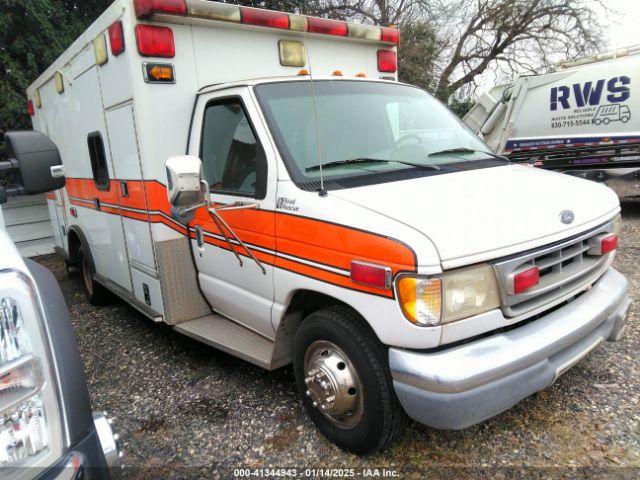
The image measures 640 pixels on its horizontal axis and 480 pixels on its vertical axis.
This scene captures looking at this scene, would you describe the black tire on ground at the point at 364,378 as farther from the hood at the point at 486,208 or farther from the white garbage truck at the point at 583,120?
the white garbage truck at the point at 583,120

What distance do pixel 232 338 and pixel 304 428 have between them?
2.74 ft

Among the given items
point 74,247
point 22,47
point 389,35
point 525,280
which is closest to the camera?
point 525,280

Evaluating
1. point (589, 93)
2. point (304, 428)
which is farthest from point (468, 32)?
point (304, 428)

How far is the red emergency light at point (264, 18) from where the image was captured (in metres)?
3.88

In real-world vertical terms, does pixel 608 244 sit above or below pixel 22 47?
below

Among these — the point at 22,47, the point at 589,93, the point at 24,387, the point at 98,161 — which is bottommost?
the point at 24,387

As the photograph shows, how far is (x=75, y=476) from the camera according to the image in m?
1.52

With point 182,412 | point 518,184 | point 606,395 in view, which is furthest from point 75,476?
point 606,395

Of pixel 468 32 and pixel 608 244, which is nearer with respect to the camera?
pixel 608 244

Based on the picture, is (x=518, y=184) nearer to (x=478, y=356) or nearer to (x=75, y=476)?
(x=478, y=356)

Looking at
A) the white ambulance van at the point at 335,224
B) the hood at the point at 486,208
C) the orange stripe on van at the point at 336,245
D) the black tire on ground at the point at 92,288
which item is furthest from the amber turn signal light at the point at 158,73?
the black tire on ground at the point at 92,288

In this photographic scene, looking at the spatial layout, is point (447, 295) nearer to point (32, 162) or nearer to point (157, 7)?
point (32, 162)

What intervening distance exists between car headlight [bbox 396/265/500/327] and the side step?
122 cm

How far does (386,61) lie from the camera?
4.83 meters
